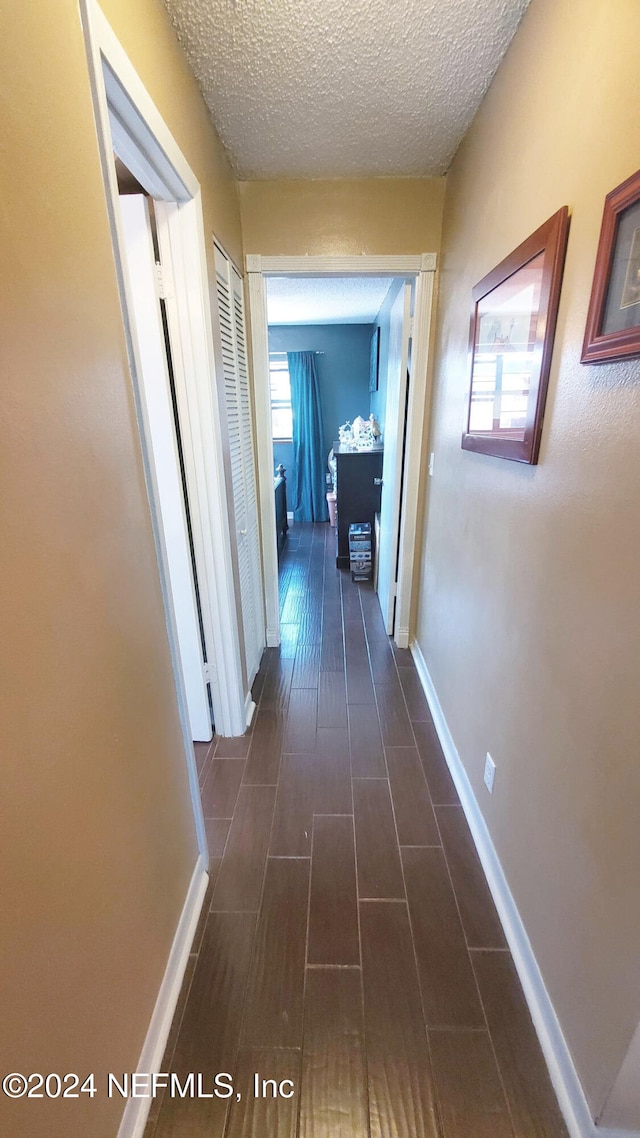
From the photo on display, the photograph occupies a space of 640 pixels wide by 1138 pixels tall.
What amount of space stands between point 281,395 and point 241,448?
4.28 metres

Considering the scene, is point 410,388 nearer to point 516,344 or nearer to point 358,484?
point 516,344

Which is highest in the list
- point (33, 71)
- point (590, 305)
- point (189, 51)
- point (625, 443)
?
point (189, 51)

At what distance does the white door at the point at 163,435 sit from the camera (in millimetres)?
1441

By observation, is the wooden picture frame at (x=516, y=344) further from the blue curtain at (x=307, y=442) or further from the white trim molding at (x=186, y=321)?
the blue curtain at (x=307, y=442)

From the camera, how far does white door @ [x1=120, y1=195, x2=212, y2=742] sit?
4.73ft

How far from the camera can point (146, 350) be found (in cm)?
155

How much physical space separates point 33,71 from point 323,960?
194 cm

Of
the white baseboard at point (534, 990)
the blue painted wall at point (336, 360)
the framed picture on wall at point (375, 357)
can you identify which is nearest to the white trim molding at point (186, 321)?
the white baseboard at point (534, 990)

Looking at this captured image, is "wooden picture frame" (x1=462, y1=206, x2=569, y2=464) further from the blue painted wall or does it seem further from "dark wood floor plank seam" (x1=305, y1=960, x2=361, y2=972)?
the blue painted wall

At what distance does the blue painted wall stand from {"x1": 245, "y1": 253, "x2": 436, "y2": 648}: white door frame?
11.9 feet

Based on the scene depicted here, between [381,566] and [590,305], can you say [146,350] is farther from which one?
[381,566]

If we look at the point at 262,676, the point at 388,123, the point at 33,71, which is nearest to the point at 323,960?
the point at 262,676

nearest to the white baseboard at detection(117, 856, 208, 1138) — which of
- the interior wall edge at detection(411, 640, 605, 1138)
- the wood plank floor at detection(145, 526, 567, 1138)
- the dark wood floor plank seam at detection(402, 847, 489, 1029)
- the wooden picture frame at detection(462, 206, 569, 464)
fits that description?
the wood plank floor at detection(145, 526, 567, 1138)

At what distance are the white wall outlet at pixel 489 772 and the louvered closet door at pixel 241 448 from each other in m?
1.22
